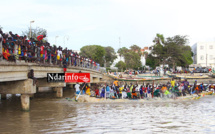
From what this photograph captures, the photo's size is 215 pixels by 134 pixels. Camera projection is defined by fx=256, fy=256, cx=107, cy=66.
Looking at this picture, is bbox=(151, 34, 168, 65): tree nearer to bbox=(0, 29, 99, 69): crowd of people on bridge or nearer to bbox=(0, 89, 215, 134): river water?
bbox=(0, 29, 99, 69): crowd of people on bridge

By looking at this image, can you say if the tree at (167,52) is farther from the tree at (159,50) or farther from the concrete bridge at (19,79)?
the concrete bridge at (19,79)

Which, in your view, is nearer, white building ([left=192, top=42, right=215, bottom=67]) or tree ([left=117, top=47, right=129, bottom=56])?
white building ([left=192, top=42, right=215, bottom=67])

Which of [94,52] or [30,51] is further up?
[94,52]

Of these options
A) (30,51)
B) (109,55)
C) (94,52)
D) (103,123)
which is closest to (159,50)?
(94,52)

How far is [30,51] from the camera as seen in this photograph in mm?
18125

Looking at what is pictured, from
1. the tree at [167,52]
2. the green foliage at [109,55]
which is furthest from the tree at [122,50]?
the tree at [167,52]

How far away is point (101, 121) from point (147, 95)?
485 inches

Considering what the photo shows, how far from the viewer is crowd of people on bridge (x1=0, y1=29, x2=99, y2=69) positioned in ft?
49.0

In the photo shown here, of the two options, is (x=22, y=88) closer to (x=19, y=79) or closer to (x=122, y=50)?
(x=19, y=79)

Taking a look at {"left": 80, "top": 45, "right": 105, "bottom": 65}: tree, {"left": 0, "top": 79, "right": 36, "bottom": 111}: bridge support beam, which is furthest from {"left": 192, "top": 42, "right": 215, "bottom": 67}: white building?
{"left": 0, "top": 79, "right": 36, "bottom": 111}: bridge support beam

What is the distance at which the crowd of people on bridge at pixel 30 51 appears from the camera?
14.9 metres

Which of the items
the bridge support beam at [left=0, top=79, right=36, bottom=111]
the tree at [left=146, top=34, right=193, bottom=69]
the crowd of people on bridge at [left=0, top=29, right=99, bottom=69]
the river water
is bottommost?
the river water

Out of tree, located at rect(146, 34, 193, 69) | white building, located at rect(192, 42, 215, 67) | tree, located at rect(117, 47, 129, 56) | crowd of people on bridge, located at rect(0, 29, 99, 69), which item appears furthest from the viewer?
tree, located at rect(117, 47, 129, 56)

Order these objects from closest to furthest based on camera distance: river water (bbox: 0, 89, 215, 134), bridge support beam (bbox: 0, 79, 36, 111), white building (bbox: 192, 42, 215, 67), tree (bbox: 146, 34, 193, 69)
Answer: river water (bbox: 0, 89, 215, 134), bridge support beam (bbox: 0, 79, 36, 111), tree (bbox: 146, 34, 193, 69), white building (bbox: 192, 42, 215, 67)
